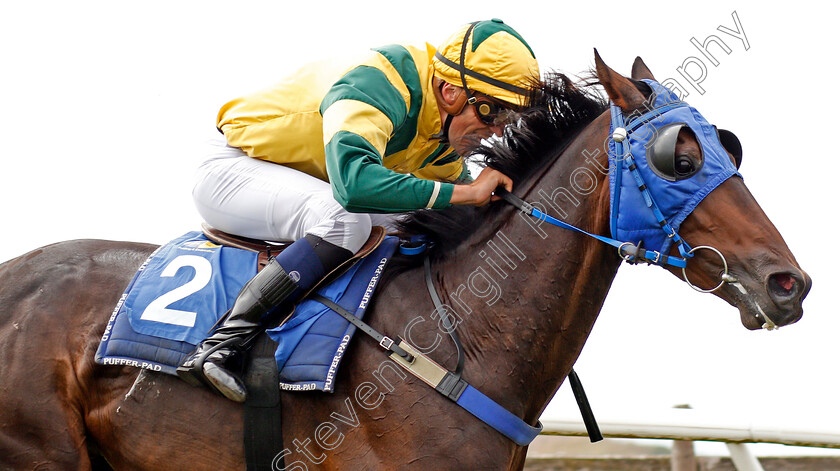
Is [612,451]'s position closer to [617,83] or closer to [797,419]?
[797,419]

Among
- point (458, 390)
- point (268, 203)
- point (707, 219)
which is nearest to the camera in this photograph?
point (707, 219)

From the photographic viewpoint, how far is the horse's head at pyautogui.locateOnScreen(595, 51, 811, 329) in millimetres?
2156

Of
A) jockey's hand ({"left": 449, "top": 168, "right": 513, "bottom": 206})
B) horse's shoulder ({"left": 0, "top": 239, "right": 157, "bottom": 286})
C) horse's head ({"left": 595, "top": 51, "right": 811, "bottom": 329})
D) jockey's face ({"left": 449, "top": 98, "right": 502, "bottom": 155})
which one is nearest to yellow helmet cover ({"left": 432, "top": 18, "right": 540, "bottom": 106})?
jockey's face ({"left": 449, "top": 98, "right": 502, "bottom": 155})

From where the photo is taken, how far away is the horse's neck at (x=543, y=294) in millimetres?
2457

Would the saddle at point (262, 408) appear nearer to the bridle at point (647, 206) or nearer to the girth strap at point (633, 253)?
the girth strap at point (633, 253)

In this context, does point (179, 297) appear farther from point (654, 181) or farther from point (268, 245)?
point (654, 181)

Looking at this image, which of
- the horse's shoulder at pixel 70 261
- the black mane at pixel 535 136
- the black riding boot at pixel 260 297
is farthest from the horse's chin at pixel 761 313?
the horse's shoulder at pixel 70 261

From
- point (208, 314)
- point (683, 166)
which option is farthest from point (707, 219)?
point (208, 314)

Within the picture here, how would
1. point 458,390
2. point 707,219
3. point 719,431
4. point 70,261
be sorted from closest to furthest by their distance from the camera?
1. point 707,219
2. point 458,390
3. point 70,261
4. point 719,431

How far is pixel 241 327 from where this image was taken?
2541mm

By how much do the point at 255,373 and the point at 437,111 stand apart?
1.11 m

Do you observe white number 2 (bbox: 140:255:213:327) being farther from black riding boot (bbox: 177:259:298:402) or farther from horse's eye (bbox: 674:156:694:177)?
horse's eye (bbox: 674:156:694:177)

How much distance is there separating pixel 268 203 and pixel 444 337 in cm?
79

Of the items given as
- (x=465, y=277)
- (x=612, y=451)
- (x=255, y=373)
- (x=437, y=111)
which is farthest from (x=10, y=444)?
(x=612, y=451)
